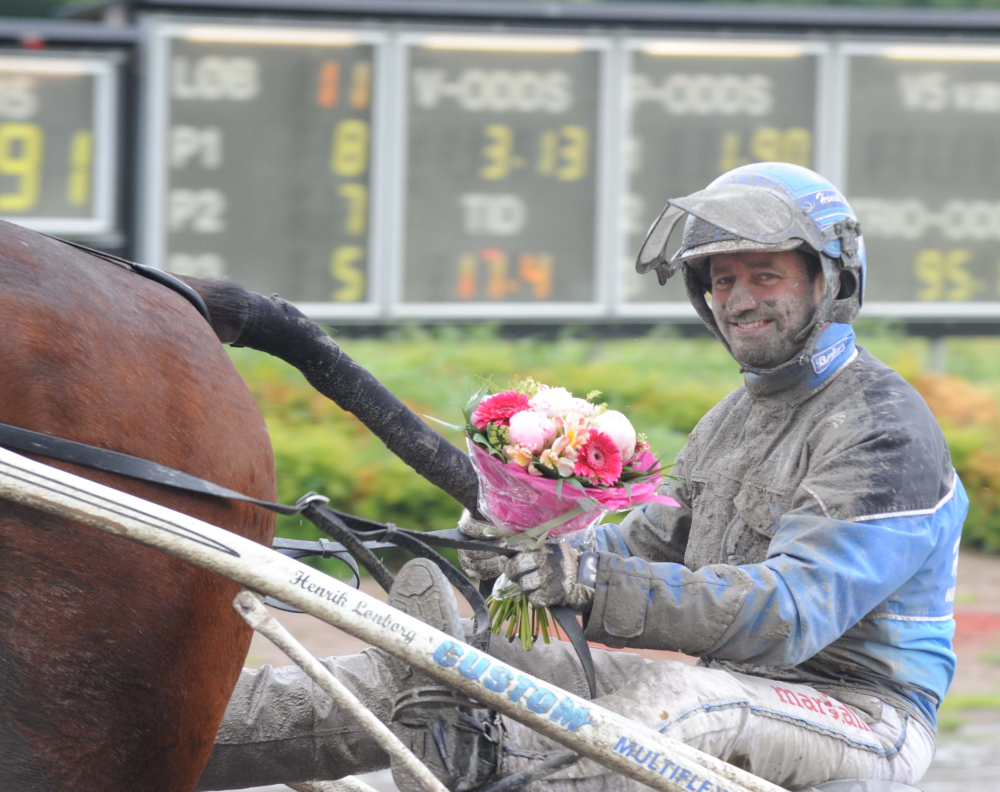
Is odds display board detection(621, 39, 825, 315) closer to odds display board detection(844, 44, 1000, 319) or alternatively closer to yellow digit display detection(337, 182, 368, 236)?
odds display board detection(844, 44, 1000, 319)

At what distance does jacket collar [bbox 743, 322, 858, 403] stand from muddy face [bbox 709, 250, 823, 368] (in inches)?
1.4

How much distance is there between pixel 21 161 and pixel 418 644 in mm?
5474

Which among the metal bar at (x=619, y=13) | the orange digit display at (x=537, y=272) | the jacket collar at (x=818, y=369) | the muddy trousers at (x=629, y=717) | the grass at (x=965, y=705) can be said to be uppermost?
the metal bar at (x=619, y=13)

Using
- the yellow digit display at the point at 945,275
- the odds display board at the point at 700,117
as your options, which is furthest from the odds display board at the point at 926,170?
the odds display board at the point at 700,117

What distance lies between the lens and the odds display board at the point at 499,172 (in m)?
7.07

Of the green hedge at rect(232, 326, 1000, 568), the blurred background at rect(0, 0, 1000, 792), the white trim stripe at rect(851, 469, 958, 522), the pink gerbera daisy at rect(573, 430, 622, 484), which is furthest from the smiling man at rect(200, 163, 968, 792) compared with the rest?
the blurred background at rect(0, 0, 1000, 792)

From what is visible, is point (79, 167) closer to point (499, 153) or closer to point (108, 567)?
point (499, 153)

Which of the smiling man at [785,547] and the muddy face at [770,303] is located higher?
the muddy face at [770,303]

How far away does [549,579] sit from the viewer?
2.14 m

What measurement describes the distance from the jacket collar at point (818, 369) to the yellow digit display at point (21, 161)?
16.6 ft

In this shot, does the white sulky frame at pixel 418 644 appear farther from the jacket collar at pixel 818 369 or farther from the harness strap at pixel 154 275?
the jacket collar at pixel 818 369

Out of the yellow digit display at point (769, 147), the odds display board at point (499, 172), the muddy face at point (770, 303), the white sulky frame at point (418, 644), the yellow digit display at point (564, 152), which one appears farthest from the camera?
the yellow digit display at point (769, 147)

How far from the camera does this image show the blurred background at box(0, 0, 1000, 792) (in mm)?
6594

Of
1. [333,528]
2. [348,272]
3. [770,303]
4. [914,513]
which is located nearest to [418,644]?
[333,528]
